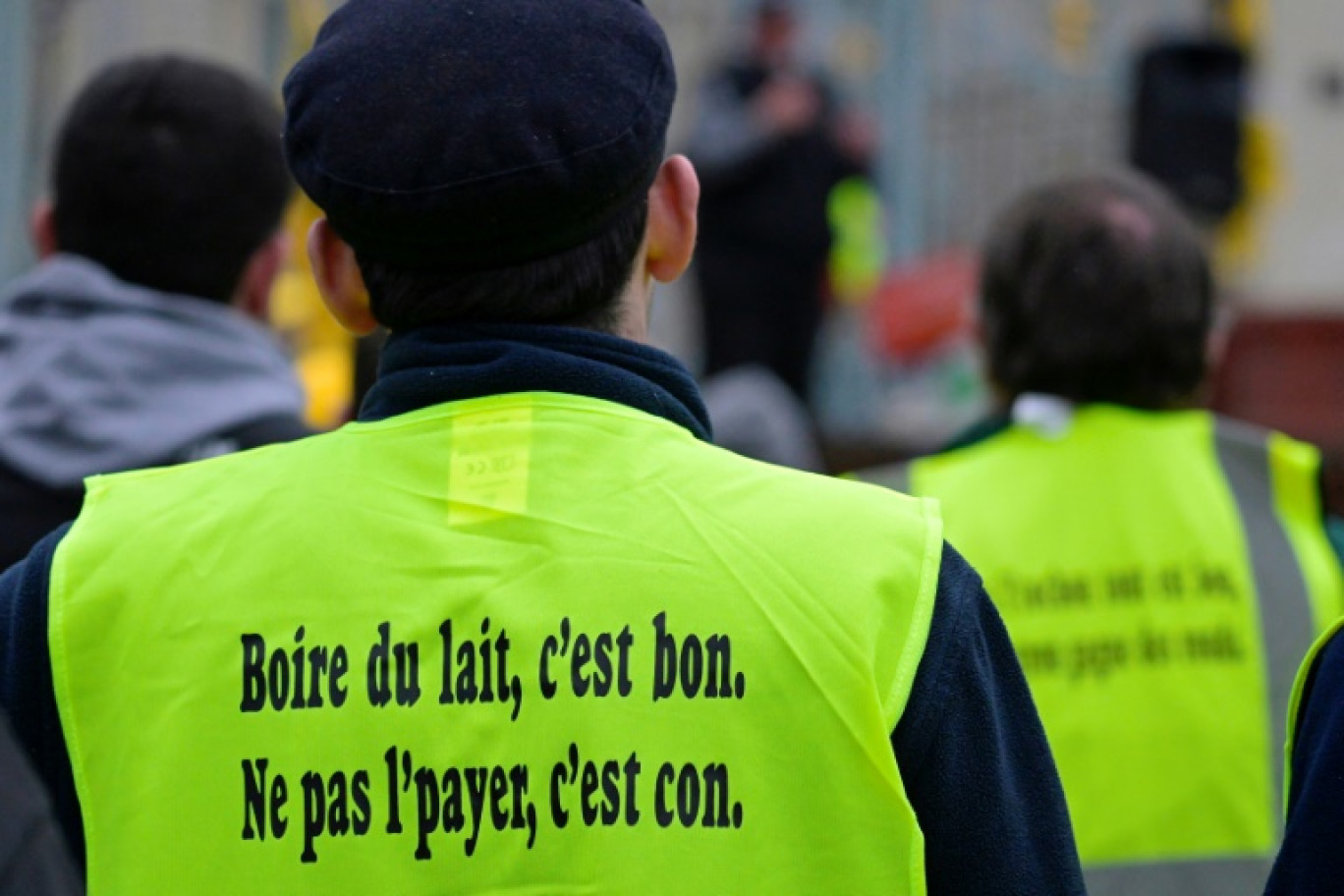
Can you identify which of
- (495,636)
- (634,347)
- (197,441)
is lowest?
(197,441)

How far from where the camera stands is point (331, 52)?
183cm

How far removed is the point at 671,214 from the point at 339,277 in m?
0.30

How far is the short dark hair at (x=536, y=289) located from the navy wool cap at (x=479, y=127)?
15 mm

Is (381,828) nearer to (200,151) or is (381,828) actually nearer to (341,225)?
(341,225)

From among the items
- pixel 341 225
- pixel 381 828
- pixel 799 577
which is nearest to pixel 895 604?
pixel 799 577

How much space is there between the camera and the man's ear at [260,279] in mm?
3037

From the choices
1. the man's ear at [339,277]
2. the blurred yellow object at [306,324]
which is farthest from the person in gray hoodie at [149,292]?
the blurred yellow object at [306,324]

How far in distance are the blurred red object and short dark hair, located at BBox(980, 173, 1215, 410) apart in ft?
23.7

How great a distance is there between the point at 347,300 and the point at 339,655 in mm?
357

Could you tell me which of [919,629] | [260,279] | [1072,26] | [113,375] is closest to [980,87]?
[1072,26]

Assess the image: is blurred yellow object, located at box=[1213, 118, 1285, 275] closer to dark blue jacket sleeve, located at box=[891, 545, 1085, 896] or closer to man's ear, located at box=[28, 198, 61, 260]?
man's ear, located at box=[28, 198, 61, 260]

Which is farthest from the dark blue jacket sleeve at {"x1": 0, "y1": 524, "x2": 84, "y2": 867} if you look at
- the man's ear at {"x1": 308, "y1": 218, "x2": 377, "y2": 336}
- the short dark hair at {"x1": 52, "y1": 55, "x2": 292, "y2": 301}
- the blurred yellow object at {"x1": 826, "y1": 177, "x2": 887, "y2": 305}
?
the blurred yellow object at {"x1": 826, "y1": 177, "x2": 887, "y2": 305}

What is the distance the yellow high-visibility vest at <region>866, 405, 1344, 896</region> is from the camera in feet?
9.73

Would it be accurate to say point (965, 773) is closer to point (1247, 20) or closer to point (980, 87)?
point (1247, 20)
